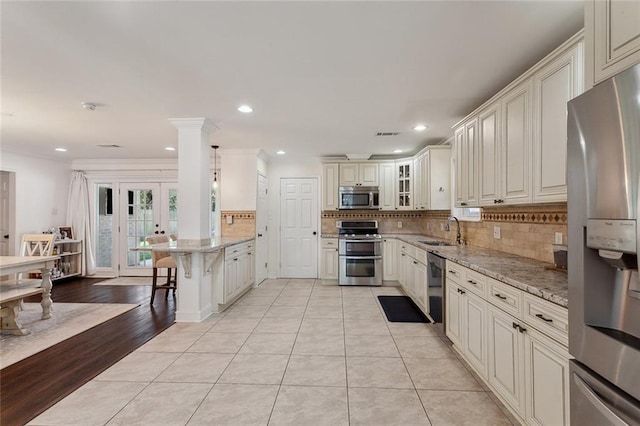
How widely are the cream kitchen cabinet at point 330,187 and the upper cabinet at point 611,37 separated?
14.2 feet

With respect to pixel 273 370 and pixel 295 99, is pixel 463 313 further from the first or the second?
pixel 295 99

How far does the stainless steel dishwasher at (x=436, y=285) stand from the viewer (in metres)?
2.85

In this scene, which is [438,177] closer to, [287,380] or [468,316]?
[468,316]

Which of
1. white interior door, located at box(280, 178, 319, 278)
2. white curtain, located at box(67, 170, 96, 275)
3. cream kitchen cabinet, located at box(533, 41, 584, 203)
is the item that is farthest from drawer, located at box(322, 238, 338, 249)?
white curtain, located at box(67, 170, 96, 275)

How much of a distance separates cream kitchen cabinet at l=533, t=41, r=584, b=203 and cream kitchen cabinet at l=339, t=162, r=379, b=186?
3.52 metres

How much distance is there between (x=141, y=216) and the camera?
5945 millimetres

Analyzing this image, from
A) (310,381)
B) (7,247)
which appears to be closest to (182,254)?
(310,381)

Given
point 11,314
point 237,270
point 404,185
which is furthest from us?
point 404,185

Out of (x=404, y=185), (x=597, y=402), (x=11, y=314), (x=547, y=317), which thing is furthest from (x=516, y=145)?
(x=11, y=314)

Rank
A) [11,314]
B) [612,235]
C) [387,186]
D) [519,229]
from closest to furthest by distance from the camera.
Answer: [612,235], [519,229], [11,314], [387,186]

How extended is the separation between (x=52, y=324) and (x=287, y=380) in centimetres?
308

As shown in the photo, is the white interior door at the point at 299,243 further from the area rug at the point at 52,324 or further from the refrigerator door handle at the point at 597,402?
the refrigerator door handle at the point at 597,402

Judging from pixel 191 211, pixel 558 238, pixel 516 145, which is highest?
pixel 516 145

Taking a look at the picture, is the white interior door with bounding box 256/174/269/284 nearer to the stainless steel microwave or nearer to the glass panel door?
the stainless steel microwave
